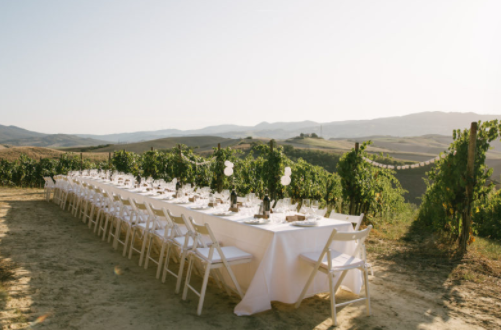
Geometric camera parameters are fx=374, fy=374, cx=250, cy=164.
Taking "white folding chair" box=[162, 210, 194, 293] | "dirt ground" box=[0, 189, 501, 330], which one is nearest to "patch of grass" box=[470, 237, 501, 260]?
"dirt ground" box=[0, 189, 501, 330]

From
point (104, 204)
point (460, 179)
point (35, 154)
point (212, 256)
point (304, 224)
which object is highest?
point (460, 179)

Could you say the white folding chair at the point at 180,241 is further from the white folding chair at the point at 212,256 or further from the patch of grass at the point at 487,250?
the patch of grass at the point at 487,250

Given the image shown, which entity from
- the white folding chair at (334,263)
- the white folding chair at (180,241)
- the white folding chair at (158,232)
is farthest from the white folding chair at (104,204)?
the white folding chair at (334,263)

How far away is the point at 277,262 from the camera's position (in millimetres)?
3254

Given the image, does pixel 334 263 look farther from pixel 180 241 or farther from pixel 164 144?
pixel 164 144

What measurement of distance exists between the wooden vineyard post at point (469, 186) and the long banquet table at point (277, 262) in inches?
92.7

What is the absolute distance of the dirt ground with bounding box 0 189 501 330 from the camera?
9.96 feet

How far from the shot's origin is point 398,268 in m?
4.66

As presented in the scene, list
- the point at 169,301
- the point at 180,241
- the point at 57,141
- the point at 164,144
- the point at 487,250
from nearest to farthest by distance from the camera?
1. the point at 169,301
2. the point at 180,241
3. the point at 487,250
4. the point at 164,144
5. the point at 57,141

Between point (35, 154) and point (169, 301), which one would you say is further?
point (35, 154)

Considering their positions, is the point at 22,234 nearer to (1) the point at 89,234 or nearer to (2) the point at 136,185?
(1) the point at 89,234

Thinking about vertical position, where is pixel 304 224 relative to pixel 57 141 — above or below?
above

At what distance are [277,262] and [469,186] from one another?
11.2ft

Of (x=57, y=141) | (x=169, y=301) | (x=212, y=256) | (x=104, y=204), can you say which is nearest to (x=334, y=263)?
(x=212, y=256)
